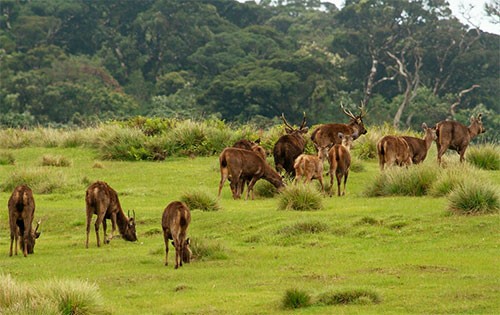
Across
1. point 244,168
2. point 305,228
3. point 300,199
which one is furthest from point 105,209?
point 244,168

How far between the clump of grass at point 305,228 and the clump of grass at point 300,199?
2.41m

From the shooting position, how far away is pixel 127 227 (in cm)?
1540

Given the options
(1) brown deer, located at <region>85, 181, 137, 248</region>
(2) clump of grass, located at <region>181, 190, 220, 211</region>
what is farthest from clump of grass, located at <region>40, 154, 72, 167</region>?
(1) brown deer, located at <region>85, 181, 137, 248</region>

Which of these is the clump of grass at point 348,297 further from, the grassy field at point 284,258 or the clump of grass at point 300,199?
the clump of grass at point 300,199

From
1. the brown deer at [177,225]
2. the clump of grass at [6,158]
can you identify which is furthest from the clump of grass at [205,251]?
the clump of grass at [6,158]

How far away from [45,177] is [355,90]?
48975mm

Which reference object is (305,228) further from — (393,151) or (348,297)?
(393,151)

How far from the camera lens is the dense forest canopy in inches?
2484

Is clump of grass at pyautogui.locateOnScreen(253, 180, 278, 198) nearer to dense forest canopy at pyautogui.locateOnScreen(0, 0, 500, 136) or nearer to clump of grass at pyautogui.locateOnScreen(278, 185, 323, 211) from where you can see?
clump of grass at pyautogui.locateOnScreen(278, 185, 323, 211)

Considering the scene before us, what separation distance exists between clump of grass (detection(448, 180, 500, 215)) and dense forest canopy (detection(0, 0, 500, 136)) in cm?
4330

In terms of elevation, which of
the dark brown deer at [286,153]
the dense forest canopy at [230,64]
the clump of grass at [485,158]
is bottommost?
the clump of grass at [485,158]

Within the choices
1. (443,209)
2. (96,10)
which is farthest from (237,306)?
(96,10)

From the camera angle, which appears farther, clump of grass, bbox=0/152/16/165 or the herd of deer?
clump of grass, bbox=0/152/16/165

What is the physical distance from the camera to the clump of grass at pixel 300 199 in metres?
17.5
